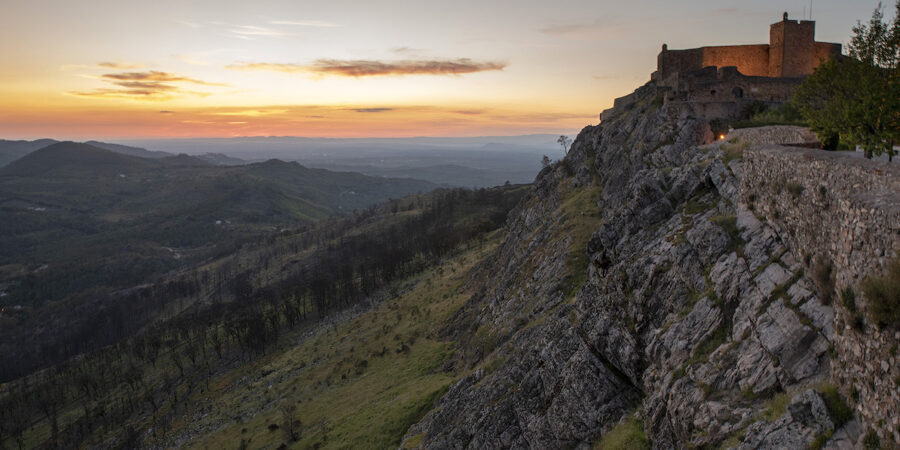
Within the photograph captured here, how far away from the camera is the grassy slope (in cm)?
5513

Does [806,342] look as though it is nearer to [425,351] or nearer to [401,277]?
[425,351]

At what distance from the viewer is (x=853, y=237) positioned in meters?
15.0

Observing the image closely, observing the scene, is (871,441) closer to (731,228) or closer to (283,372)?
(731,228)

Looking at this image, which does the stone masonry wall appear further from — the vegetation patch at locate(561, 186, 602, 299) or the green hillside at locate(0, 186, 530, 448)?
the green hillside at locate(0, 186, 530, 448)

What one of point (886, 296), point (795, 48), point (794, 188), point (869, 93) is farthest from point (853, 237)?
point (795, 48)

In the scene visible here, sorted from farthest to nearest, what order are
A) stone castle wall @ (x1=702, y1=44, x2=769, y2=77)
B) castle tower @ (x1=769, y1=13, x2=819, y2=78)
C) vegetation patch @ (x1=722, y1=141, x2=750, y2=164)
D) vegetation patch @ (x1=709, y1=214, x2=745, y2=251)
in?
stone castle wall @ (x1=702, y1=44, x2=769, y2=77) → castle tower @ (x1=769, y1=13, x2=819, y2=78) → vegetation patch @ (x1=722, y1=141, x2=750, y2=164) → vegetation patch @ (x1=709, y1=214, x2=745, y2=251)

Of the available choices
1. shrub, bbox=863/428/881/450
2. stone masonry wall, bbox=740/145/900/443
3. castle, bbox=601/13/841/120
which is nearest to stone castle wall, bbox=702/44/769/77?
castle, bbox=601/13/841/120

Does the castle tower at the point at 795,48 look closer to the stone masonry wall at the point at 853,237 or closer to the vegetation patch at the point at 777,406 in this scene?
the stone masonry wall at the point at 853,237

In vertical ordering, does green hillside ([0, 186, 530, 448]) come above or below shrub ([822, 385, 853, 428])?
below

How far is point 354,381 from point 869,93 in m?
69.1

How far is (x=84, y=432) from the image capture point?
360 ft

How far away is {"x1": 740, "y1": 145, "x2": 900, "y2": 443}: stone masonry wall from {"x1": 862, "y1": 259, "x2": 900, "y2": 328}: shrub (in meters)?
0.39

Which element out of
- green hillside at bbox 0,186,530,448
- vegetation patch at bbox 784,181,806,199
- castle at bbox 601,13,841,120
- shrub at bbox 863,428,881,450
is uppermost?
castle at bbox 601,13,841,120

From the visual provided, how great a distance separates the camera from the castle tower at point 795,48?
62344mm
